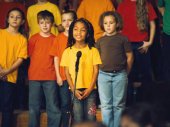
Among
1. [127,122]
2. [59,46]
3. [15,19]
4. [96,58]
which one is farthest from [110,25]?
[127,122]

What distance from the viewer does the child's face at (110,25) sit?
7.13 meters

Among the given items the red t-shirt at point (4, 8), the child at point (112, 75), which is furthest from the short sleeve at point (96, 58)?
the red t-shirt at point (4, 8)

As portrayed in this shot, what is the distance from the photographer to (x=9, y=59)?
7438 mm

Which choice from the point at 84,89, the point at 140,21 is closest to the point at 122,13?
the point at 140,21

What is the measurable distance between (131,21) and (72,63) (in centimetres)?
126

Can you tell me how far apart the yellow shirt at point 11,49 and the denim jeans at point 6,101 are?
0.08m

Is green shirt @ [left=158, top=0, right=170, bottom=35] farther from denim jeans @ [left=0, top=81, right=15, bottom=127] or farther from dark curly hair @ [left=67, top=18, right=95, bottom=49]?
denim jeans @ [left=0, top=81, right=15, bottom=127]

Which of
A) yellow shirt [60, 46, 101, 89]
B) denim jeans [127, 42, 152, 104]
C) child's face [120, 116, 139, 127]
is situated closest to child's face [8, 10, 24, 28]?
yellow shirt [60, 46, 101, 89]

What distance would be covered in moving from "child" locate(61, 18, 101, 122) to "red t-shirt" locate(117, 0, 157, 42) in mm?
916

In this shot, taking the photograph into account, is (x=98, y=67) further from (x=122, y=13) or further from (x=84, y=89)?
(x=122, y=13)

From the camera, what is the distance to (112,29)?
713 cm

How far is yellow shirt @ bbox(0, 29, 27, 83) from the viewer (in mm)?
7418

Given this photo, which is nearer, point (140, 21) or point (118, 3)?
point (140, 21)

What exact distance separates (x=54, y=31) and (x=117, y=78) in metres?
1.27
